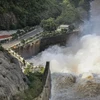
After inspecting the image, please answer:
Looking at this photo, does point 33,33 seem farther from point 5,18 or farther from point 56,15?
point 56,15

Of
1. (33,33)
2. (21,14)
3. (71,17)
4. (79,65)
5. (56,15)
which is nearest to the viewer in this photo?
(79,65)

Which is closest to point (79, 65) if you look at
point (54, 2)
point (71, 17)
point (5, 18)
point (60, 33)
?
point (60, 33)

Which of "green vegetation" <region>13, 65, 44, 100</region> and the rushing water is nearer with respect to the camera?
"green vegetation" <region>13, 65, 44, 100</region>

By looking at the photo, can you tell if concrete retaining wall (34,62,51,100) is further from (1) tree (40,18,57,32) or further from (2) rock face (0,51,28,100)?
(1) tree (40,18,57,32)

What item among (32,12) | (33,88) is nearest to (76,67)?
(33,88)

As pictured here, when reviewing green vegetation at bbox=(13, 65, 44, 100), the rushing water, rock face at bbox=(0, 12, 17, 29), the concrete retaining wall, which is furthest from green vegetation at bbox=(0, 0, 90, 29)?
the concrete retaining wall

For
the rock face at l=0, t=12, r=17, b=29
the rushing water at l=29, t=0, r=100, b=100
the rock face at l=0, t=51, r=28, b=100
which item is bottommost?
the rushing water at l=29, t=0, r=100, b=100
